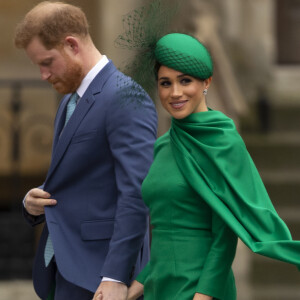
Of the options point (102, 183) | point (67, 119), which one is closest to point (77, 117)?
point (67, 119)

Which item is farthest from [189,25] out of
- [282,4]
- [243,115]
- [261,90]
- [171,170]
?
[171,170]

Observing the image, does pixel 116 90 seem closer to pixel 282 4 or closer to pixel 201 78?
pixel 201 78

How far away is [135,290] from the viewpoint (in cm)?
364

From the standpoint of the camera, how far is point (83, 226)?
381cm

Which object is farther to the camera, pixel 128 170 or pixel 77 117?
pixel 77 117

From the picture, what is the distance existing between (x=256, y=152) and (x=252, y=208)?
666 cm

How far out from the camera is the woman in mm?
3254

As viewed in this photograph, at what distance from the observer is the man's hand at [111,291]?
3627 mm

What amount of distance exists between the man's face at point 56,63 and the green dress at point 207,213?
606mm

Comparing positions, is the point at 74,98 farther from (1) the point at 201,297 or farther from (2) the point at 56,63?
(1) the point at 201,297

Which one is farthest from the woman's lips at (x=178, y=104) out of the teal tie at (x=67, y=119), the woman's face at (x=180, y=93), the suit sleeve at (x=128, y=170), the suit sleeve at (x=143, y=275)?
the teal tie at (x=67, y=119)

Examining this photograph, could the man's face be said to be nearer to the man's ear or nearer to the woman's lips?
the man's ear

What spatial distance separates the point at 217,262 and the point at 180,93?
1.73 feet

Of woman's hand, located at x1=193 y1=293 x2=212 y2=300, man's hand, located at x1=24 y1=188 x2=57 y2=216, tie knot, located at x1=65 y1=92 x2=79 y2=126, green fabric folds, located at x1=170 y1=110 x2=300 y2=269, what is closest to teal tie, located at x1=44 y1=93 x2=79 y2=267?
tie knot, located at x1=65 y1=92 x2=79 y2=126
